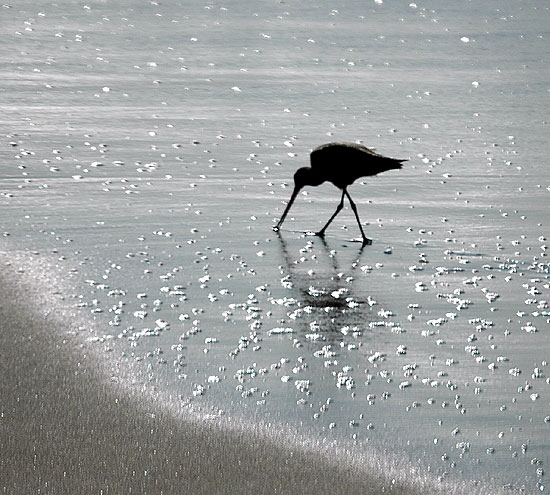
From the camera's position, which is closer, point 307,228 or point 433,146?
point 307,228

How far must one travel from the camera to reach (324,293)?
6.50 metres

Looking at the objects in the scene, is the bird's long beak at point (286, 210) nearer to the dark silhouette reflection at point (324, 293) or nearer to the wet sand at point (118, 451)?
the dark silhouette reflection at point (324, 293)

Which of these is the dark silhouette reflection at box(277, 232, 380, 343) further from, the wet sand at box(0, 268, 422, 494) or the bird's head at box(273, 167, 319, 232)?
the wet sand at box(0, 268, 422, 494)

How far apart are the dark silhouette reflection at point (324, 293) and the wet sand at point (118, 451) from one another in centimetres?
134

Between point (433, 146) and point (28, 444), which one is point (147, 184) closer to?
point (433, 146)

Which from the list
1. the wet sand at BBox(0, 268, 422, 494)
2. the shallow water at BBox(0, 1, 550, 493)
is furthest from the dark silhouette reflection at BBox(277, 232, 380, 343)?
the wet sand at BBox(0, 268, 422, 494)

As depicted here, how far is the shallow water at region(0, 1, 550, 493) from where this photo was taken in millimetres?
4844

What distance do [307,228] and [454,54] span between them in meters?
9.27

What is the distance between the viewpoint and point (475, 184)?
923cm

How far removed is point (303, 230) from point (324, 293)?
146cm

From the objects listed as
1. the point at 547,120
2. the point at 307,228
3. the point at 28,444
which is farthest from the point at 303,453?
the point at 547,120

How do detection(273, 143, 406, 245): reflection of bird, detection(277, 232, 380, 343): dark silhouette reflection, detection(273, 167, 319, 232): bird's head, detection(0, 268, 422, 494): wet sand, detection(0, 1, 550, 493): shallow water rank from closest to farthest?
1. detection(0, 268, 422, 494): wet sand
2. detection(0, 1, 550, 493): shallow water
3. detection(277, 232, 380, 343): dark silhouette reflection
4. detection(273, 143, 406, 245): reflection of bird
5. detection(273, 167, 319, 232): bird's head

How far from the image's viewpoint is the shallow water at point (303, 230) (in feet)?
15.9

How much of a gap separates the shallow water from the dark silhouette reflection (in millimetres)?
20
